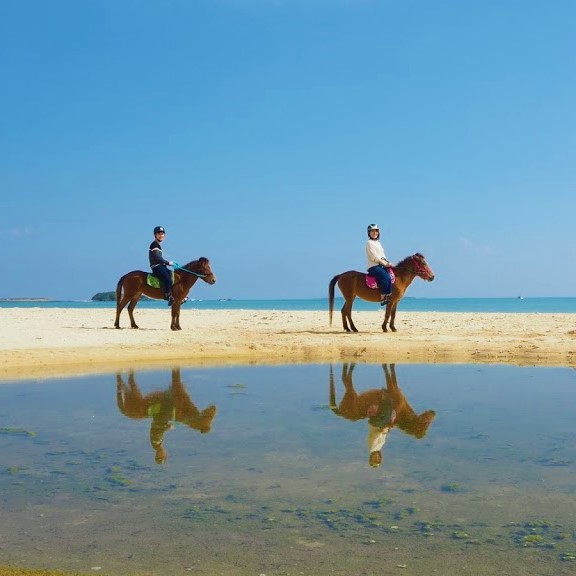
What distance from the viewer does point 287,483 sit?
4.95 meters

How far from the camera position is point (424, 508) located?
436 centimetres

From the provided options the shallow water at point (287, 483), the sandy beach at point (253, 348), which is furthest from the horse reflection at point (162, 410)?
the sandy beach at point (253, 348)

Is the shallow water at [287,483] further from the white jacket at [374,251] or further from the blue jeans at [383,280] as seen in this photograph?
the white jacket at [374,251]

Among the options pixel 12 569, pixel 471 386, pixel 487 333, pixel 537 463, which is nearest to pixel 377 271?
pixel 487 333

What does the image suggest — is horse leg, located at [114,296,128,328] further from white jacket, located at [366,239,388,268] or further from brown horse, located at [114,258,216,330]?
white jacket, located at [366,239,388,268]

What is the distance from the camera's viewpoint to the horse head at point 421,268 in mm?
18375

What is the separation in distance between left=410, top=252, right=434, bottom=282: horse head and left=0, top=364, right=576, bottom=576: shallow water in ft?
31.3

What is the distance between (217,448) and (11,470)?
173 centimetres

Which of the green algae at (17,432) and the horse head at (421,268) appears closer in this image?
the green algae at (17,432)

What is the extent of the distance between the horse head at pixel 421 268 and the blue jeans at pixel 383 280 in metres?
1.03

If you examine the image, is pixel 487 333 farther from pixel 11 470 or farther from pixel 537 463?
pixel 11 470

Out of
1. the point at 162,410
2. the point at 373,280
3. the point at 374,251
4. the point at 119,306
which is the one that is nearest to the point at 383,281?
the point at 373,280

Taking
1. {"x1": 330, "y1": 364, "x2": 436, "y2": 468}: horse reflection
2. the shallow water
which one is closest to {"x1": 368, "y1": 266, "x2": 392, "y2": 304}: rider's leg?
{"x1": 330, "y1": 364, "x2": 436, "y2": 468}: horse reflection

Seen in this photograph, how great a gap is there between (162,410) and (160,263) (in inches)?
440
